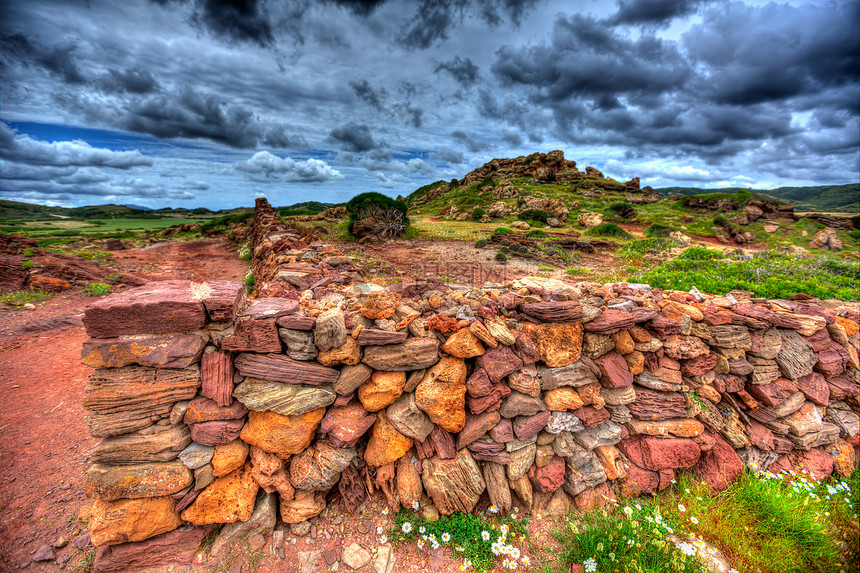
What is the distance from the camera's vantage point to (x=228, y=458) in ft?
11.4

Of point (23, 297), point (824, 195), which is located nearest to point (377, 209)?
point (23, 297)

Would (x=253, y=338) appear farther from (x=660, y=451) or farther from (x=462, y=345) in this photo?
(x=660, y=451)

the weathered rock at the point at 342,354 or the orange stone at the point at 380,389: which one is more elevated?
the weathered rock at the point at 342,354

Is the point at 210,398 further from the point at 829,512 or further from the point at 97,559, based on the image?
the point at 829,512

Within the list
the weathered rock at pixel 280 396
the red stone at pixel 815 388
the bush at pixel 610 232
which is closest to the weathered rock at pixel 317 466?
the weathered rock at pixel 280 396

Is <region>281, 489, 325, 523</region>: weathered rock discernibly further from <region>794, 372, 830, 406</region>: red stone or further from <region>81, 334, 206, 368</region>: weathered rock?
<region>794, 372, 830, 406</region>: red stone

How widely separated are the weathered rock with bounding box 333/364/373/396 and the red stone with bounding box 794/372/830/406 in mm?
7248

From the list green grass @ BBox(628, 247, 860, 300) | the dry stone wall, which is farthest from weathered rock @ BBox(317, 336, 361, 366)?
green grass @ BBox(628, 247, 860, 300)

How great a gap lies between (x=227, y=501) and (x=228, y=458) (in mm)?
554

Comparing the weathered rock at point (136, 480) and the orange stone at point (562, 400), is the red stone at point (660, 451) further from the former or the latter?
the weathered rock at point (136, 480)

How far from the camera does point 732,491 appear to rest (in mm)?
4387

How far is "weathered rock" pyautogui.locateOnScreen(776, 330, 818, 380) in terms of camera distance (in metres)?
4.92

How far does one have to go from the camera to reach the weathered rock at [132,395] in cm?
304

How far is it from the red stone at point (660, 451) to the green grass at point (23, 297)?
1769 centimetres
